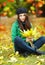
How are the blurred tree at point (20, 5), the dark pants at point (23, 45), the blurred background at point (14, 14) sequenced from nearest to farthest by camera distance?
1. the dark pants at point (23, 45)
2. the blurred background at point (14, 14)
3. the blurred tree at point (20, 5)

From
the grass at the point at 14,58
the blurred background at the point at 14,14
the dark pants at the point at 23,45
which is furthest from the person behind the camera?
the blurred background at the point at 14,14

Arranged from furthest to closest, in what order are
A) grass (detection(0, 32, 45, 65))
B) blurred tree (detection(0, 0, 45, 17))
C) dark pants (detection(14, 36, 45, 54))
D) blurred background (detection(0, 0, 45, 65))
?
blurred tree (detection(0, 0, 45, 17)) < blurred background (detection(0, 0, 45, 65)) < dark pants (detection(14, 36, 45, 54)) < grass (detection(0, 32, 45, 65))

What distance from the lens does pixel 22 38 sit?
23.9 ft

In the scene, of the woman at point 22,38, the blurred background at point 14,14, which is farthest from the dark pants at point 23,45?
the blurred background at point 14,14

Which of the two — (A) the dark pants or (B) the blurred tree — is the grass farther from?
(B) the blurred tree

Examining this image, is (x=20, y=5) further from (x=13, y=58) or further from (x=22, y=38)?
(x=13, y=58)

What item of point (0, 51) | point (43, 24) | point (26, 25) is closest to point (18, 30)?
point (26, 25)

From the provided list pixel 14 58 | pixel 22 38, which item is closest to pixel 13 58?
pixel 14 58

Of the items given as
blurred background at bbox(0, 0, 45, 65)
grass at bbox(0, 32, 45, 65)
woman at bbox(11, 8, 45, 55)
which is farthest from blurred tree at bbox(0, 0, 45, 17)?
woman at bbox(11, 8, 45, 55)

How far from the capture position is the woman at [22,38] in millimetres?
7055

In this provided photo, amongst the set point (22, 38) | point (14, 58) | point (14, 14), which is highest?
point (22, 38)

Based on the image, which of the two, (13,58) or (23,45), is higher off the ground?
(23,45)

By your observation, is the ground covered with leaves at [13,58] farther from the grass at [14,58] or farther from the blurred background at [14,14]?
the blurred background at [14,14]

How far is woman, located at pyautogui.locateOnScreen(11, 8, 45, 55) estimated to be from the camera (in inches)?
278
